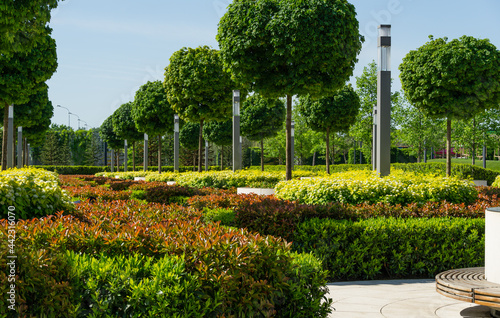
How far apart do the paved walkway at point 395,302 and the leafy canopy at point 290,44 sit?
707 centimetres

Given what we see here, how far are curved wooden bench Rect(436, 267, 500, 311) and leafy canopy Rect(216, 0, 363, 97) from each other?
7850 millimetres

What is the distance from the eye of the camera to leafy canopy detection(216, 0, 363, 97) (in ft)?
36.1

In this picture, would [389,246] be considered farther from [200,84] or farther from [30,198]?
[200,84]

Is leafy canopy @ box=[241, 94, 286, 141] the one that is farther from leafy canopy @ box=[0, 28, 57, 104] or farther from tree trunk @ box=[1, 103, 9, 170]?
tree trunk @ box=[1, 103, 9, 170]

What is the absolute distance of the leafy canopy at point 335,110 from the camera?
73.0 feet

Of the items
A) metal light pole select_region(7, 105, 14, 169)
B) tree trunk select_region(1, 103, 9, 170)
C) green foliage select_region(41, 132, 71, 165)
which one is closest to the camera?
tree trunk select_region(1, 103, 9, 170)

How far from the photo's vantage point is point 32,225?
3855 millimetres

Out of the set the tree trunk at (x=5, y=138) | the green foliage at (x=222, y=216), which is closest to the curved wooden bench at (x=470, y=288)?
the green foliage at (x=222, y=216)

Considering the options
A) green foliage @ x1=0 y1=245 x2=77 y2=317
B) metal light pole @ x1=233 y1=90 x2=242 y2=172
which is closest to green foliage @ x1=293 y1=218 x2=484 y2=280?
green foliage @ x1=0 y1=245 x2=77 y2=317

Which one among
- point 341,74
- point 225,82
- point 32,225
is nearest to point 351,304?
point 32,225

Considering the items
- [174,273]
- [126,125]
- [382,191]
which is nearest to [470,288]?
[174,273]

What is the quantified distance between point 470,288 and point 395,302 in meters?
1.11

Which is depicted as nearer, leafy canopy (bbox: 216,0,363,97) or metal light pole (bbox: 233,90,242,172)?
leafy canopy (bbox: 216,0,363,97)

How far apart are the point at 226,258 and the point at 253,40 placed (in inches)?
366
